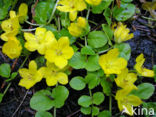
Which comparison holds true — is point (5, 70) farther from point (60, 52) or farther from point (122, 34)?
point (122, 34)

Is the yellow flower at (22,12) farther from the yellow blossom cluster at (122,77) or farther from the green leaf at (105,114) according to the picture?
the green leaf at (105,114)

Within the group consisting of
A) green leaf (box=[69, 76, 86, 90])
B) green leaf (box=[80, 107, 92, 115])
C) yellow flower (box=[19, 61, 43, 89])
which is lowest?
green leaf (box=[80, 107, 92, 115])

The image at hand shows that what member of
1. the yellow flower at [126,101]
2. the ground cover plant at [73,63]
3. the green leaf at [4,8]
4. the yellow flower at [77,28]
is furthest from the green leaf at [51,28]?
the yellow flower at [126,101]

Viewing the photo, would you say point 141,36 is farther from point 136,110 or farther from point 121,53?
point 136,110

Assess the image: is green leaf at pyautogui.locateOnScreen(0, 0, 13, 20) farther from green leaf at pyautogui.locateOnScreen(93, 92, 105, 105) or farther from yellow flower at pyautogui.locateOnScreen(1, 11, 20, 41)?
green leaf at pyautogui.locateOnScreen(93, 92, 105, 105)

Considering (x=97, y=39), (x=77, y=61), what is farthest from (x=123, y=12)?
(x=77, y=61)

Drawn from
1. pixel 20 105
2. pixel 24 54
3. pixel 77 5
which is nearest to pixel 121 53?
pixel 77 5

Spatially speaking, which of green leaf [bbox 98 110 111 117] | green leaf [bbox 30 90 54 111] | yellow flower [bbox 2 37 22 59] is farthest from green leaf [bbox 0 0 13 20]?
green leaf [bbox 98 110 111 117]
